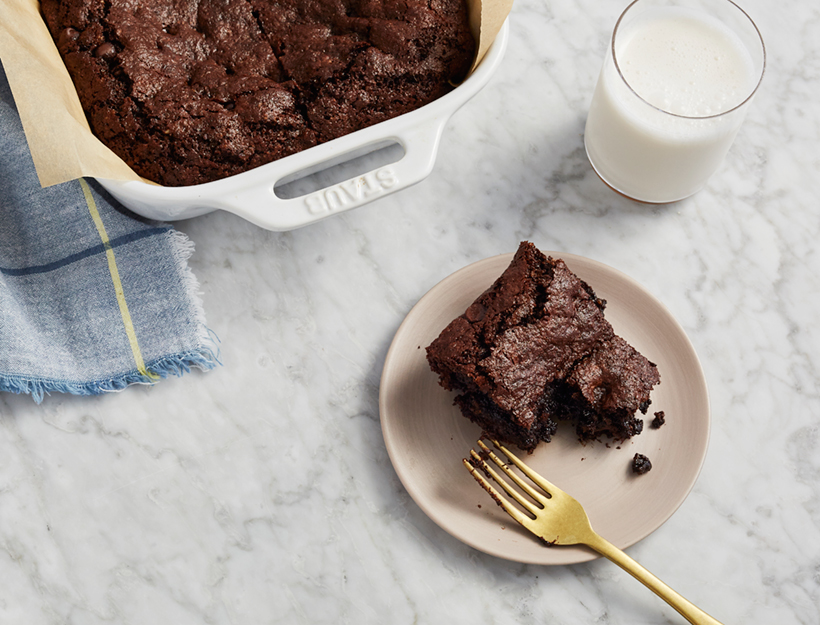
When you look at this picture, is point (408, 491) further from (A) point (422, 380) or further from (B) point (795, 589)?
(B) point (795, 589)

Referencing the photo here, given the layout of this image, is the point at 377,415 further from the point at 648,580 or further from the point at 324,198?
the point at 648,580

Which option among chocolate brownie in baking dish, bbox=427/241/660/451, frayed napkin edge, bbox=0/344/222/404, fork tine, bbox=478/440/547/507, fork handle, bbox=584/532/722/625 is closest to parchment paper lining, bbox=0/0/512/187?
frayed napkin edge, bbox=0/344/222/404

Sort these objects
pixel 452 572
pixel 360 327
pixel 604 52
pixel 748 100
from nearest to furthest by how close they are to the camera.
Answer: pixel 748 100 → pixel 452 572 → pixel 360 327 → pixel 604 52

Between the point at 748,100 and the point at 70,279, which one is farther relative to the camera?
the point at 70,279

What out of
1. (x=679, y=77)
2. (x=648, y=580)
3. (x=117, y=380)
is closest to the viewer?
(x=648, y=580)

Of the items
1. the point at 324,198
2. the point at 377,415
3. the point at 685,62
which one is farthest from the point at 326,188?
the point at 685,62

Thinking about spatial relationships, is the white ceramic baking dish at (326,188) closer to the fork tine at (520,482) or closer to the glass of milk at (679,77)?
the glass of milk at (679,77)

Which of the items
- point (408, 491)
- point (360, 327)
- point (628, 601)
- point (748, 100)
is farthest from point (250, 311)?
point (748, 100)
